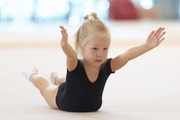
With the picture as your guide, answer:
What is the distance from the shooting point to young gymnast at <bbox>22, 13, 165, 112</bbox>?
1912 millimetres

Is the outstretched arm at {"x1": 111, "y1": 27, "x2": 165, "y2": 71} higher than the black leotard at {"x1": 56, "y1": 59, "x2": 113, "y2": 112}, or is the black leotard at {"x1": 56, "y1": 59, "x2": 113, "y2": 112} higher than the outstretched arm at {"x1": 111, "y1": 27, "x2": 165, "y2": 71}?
the outstretched arm at {"x1": 111, "y1": 27, "x2": 165, "y2": 71}

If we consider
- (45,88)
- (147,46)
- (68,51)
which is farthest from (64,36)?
(45,88)

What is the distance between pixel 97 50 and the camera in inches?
75.5

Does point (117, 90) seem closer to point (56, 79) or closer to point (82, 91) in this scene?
point (56, 79)

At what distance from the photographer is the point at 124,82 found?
121 inches

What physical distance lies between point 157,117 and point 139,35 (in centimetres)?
587

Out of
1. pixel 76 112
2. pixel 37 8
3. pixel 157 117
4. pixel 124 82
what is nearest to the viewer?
pixel 157 117

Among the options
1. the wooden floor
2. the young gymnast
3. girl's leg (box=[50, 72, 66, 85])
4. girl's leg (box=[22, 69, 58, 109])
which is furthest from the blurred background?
the young gymnast

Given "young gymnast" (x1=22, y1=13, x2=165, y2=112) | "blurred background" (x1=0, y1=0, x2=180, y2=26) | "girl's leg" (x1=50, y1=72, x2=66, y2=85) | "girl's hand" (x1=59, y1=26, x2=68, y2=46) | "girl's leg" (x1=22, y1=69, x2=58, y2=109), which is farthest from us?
"blurred background" (x1=0, y1=0, x2=180, y2=26)

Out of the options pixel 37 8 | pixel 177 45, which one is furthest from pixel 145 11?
pixel 177 45

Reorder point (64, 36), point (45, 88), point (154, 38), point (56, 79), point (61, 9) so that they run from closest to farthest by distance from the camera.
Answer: point (64, 36) < point (154, 38) < point (45, 88) < point (56, 79) < point (61, 9)

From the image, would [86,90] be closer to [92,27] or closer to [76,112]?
[76,112]

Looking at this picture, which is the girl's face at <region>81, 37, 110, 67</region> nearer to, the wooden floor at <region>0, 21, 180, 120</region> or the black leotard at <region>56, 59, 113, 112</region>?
the black leotard at <region>56, 59, 113, 112</region>

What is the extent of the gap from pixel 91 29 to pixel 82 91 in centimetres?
26
